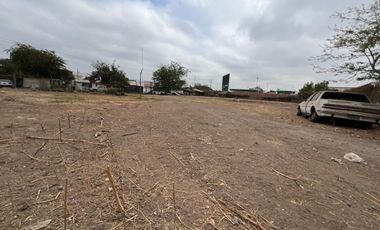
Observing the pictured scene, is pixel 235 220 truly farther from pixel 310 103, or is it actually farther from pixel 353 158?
pixel 310 103

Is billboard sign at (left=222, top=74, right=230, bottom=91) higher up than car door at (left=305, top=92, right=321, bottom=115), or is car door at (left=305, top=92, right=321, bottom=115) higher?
billboard sign at (left=222, top=74, right=230, bottom=91)

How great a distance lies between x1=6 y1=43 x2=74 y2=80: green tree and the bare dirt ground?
53230mm

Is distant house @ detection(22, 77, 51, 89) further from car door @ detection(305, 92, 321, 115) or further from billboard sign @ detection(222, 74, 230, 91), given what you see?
billboard sign @ detection(222, 74, 230, 91)

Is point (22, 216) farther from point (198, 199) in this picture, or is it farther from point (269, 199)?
point (269, 199)

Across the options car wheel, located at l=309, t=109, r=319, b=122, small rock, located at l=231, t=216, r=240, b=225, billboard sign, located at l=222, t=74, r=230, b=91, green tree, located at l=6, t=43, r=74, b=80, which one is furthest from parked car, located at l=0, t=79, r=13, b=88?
billboard sign, located at l=222, t=74, r=230, b=91

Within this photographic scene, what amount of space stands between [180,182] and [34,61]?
56890 mm

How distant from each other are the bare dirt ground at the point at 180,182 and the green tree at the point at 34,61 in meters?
53.2

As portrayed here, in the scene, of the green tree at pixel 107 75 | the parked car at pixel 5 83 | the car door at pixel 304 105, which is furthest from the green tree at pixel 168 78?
the car door at pixel 304 105

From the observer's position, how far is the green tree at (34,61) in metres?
52.2

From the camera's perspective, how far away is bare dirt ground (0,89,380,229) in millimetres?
2676

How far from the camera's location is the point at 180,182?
3480 millimetres

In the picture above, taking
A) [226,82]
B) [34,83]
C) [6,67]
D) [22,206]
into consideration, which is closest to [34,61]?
[34,83]

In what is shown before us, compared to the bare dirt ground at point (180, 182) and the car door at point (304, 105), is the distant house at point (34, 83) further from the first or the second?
the bare dirt ground at point (180, 182)

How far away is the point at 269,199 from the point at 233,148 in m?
2.07
